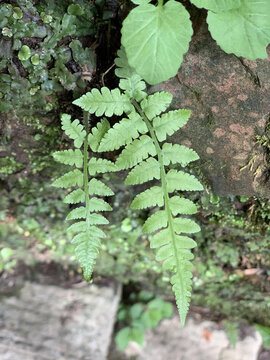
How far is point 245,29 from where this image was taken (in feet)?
5.98

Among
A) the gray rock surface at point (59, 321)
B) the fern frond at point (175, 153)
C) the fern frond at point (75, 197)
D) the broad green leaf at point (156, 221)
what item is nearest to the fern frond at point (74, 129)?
the fern frond at point (75, 197)

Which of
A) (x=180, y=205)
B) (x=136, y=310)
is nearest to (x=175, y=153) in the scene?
(x=180, y=205)

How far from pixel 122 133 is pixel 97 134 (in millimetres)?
207

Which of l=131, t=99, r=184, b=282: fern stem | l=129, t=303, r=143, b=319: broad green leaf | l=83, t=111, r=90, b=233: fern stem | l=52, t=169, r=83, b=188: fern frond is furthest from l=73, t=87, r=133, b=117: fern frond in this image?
l=129, t=303, r=143, b=319: broad green leaf

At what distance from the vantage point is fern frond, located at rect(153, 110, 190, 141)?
1.91 m

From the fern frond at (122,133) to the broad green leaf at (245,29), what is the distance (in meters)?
0.55

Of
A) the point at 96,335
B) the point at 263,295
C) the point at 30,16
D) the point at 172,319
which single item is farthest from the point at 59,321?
the point at 30,16

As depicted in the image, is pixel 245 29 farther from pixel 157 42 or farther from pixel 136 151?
pixel 136 151

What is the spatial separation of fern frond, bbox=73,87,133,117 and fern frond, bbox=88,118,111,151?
132mm

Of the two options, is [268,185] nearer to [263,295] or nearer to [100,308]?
[263,295]

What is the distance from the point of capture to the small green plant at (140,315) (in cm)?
381

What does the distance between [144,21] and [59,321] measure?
9.62 feet

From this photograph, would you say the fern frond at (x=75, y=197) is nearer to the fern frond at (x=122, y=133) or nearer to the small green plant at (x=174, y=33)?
the fern frond at (x=122, y=133)

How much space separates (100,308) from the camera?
12.2 ft
